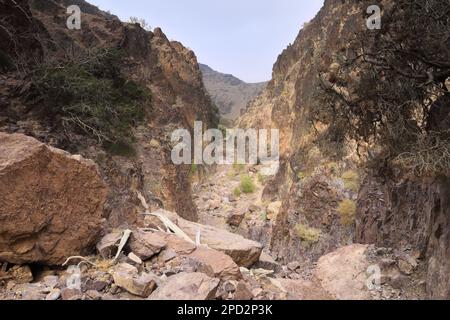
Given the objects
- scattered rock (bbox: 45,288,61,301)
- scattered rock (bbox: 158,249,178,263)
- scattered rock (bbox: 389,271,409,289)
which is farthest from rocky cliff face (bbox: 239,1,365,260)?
scattered rock (bbox: 45,288,61,301)

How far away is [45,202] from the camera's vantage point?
12.3ft

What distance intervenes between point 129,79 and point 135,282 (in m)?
13.0

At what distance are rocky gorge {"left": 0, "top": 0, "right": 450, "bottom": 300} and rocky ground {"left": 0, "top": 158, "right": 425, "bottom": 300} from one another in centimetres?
2

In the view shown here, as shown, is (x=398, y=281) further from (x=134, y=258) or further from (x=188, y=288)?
(x=134, y=258)

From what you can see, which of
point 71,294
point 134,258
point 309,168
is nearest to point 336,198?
point 309,168

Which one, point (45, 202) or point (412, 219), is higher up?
point (45, 202)

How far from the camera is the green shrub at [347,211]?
13.2 meters

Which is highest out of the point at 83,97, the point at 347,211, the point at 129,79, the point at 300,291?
the point at 129,79

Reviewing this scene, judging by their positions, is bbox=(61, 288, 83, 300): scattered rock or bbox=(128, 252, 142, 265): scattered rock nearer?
bbox=(61, 288, 83, 300): scattered rock

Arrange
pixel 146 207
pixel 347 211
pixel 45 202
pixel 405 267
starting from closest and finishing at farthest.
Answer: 1. pixel 45 202
2. pixel 405 267
3. pixel 146 207
4. pixel 347 211

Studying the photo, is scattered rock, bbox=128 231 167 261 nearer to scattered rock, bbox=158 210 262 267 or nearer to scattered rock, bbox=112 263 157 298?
scattered rock, bbox=112 263 157 298

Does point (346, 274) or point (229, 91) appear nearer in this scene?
point (346, 274)

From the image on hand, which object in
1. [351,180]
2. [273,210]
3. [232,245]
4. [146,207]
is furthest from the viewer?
[273,210]

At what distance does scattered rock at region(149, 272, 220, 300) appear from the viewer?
10.4ft
